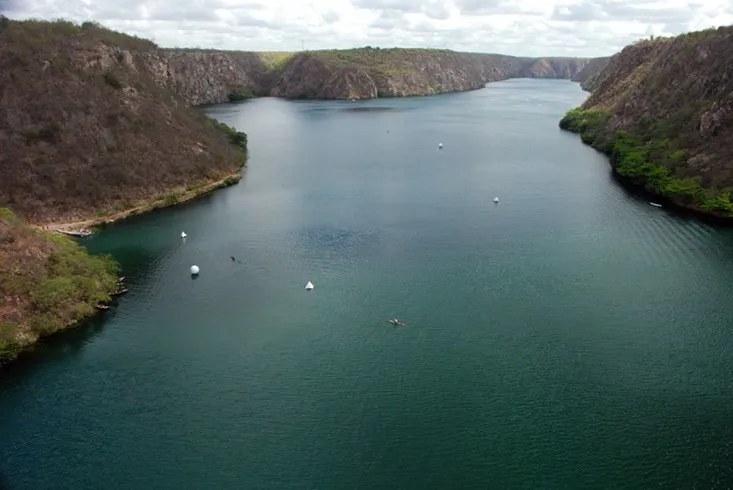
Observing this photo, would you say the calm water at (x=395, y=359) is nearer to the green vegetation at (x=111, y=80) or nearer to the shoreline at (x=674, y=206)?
the shoreline at (x=674, y=206)

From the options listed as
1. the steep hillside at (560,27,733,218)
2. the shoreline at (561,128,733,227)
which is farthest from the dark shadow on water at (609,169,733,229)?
the steep hillside at (560,27,733,218)

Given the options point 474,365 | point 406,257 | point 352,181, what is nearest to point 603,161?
point 352,181

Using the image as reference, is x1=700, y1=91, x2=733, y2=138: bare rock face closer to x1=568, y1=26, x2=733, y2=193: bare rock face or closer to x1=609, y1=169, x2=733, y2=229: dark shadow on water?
x1=568, y1=26, x2=733, y2=193: bare rock face

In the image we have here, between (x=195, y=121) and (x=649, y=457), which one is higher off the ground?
(x=195, y=121)

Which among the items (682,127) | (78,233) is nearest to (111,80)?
(78,233)

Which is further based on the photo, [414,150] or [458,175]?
[414,150]

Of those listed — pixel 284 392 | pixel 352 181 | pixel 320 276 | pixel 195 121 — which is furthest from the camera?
pixel 195 121

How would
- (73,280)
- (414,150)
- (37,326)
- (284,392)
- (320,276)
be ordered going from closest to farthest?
1. (284,392)
2. (37,326)
3. (73,280)
4. (320,276)
5. (414,150)

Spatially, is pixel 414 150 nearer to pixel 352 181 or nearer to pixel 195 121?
pixel 352 181
